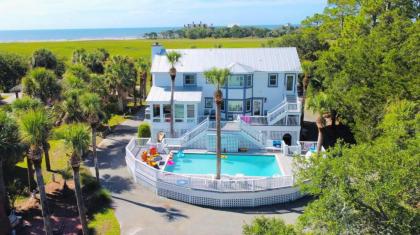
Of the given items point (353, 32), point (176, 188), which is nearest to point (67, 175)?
point (176, 188)

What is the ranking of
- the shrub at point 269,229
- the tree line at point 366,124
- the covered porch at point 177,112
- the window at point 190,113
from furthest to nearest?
the window at point 190,113 < the covered porch at point 177,112 < the shrub at point 269,229 < the tree line at point 366,124

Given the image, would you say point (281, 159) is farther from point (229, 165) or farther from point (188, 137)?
point (188, 137)

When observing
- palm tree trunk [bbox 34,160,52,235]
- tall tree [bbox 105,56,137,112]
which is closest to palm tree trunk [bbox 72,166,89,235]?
palm tree trunk [bbox 34,160,52,235]

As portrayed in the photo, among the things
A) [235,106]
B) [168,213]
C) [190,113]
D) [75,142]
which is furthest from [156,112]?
[75,142]

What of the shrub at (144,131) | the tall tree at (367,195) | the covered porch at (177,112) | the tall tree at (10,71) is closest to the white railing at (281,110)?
the covered porch at (177,112)

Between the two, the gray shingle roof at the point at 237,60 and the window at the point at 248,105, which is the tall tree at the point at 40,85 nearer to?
the gray shingle roof at the point at 237,60

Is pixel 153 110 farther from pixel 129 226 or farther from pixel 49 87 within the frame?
pixel 129 226
